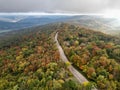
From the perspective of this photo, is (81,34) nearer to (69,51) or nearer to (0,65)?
(69,51)

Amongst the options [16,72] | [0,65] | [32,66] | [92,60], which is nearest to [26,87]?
[32,66]

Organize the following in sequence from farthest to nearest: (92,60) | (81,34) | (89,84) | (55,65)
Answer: (81,34)
(92,60)
(55,65)
(89,84)

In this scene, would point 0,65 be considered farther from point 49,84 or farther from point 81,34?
point 81,34

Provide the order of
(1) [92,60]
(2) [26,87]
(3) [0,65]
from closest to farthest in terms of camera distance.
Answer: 1. (2) [26,87]
2. (1) [92,60]
3. (3) [0,65]

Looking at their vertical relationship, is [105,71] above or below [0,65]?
above

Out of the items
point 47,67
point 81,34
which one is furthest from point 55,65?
point 81,34

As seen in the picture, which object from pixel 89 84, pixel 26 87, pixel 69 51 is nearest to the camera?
pixel 89 84

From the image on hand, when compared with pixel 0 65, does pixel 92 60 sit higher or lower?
higher

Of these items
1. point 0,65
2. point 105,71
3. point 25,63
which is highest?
point 105,71

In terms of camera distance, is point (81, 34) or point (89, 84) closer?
point (89, 84)
